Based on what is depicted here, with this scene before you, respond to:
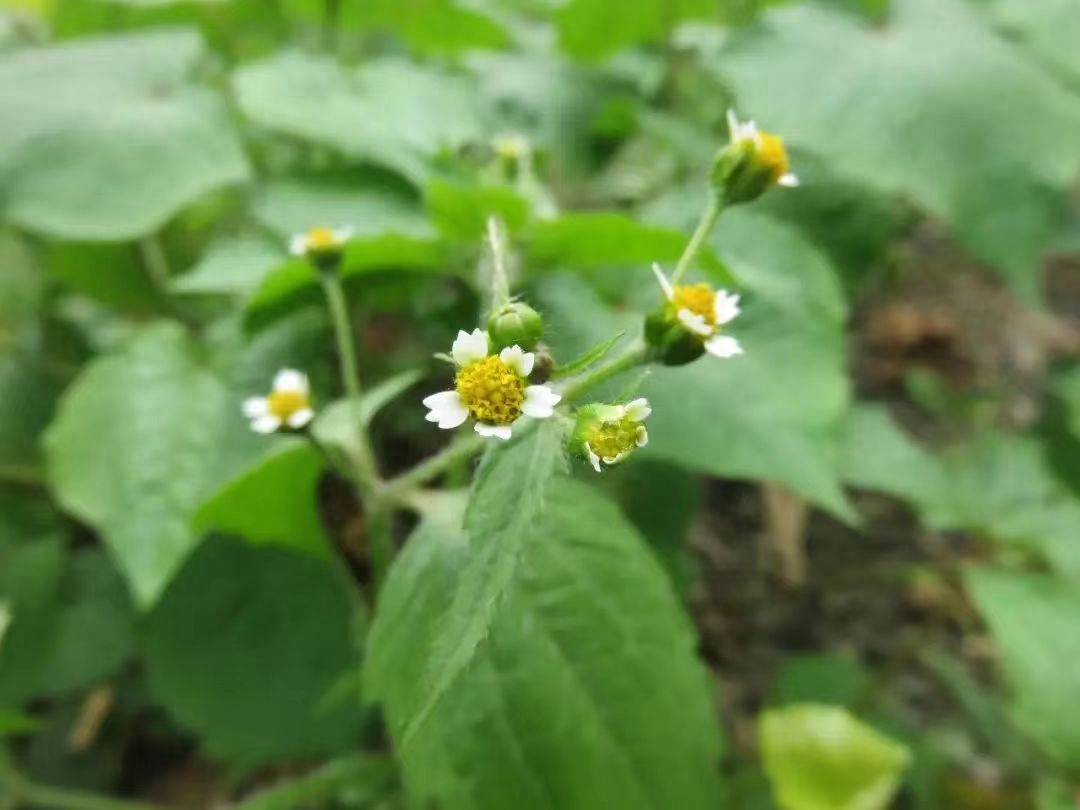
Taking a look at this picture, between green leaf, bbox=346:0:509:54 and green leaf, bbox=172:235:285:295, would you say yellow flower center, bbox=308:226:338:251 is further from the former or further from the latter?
green leaf, bbox=346:0:509:54

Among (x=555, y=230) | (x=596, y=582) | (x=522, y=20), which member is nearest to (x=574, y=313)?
(x=555, y=230)

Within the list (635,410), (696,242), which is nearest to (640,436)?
(635,410)

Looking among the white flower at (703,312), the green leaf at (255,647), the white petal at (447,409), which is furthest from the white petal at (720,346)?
the green leaf at (255,647)

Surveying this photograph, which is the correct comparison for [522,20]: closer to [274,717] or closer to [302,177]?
[302,177]

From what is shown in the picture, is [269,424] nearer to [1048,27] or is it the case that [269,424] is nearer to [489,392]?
[489,392]

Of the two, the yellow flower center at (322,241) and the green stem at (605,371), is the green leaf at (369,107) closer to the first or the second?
the yellow flower center at (322,241)

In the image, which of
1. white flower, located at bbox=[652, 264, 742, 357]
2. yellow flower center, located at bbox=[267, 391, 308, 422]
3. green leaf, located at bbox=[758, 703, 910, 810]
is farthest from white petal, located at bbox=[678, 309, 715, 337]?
green leaf, located at bbox=[758, 703, 910, 810]
